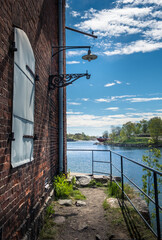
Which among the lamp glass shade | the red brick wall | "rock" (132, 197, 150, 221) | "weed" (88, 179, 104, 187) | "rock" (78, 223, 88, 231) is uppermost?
the lamp glass shade

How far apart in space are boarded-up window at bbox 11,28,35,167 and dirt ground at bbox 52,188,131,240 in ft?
4.85

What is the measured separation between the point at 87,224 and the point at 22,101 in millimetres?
2534

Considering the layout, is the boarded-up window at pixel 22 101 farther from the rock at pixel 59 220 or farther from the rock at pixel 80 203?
the rock at pixel 80 203

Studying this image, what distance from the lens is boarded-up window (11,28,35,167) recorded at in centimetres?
218

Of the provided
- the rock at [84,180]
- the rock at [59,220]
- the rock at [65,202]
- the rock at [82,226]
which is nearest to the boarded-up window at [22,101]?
the rock at [59,220]

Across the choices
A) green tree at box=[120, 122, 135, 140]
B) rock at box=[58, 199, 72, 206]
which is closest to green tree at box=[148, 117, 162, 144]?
green tree at box=[120, 122, 135, 140]

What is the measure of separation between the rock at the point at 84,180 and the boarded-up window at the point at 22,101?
382 cm

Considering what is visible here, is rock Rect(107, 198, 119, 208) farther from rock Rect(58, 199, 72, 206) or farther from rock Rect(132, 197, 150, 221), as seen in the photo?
rock Rect(58, 199, 72, 206)

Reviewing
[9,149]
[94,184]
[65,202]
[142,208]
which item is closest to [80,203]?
[65,202]

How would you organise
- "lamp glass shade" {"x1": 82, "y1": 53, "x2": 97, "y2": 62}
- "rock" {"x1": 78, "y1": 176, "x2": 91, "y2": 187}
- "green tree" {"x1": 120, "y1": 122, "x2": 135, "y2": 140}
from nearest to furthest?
"lamp glass shade" {"x1": 82, "y1": 53, "x2": 97, "y2": 62}
"rock" {"x1": 78, "y1": 176, "x2": 91, "y2": 187}
"green tree" {"x1": 120, "y1": 122, "x2": 135, "y2": 140}

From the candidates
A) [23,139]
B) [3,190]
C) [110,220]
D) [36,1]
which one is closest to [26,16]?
[36,1]

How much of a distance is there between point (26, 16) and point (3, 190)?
2.30 m

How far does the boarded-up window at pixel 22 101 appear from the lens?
2.18 meters

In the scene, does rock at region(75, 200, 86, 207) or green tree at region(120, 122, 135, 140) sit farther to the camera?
green tree at region(120, 122, 135, 140)
